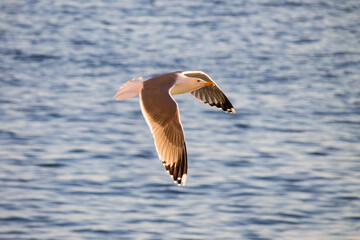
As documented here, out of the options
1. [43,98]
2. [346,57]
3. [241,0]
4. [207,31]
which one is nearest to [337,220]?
[43,98]

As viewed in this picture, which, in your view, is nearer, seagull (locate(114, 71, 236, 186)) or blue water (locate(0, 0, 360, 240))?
seagull (locate(114, 71, 236, 186))

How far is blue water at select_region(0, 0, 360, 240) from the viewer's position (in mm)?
11766

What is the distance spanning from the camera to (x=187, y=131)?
14.9m

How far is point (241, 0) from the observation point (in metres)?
30.1

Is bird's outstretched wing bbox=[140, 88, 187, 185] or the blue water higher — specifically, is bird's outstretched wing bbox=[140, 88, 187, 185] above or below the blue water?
above

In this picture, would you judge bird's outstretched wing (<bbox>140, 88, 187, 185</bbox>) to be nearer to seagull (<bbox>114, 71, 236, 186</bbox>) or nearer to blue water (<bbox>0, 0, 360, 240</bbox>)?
seagull (<bbox>114, 71, 236, 186</bbox>)

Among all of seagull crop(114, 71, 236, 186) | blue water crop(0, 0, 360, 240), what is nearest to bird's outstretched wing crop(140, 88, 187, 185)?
seagull crop(114, 71, 236, 186)

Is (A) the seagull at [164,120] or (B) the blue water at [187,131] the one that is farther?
(B) the blue water at [187,131]

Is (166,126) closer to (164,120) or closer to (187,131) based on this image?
(164,120)

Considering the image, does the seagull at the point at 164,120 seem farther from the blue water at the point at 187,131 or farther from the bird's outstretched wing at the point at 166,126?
the blue water at the point at 187,131

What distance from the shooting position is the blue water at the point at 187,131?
11766mm

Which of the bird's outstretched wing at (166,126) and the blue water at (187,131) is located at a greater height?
the bird's outstretched wing at (166,126)

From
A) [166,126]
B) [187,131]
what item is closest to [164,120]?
[166,126]

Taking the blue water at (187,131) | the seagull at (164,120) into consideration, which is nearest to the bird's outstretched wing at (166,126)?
the seagull at (164,120)
